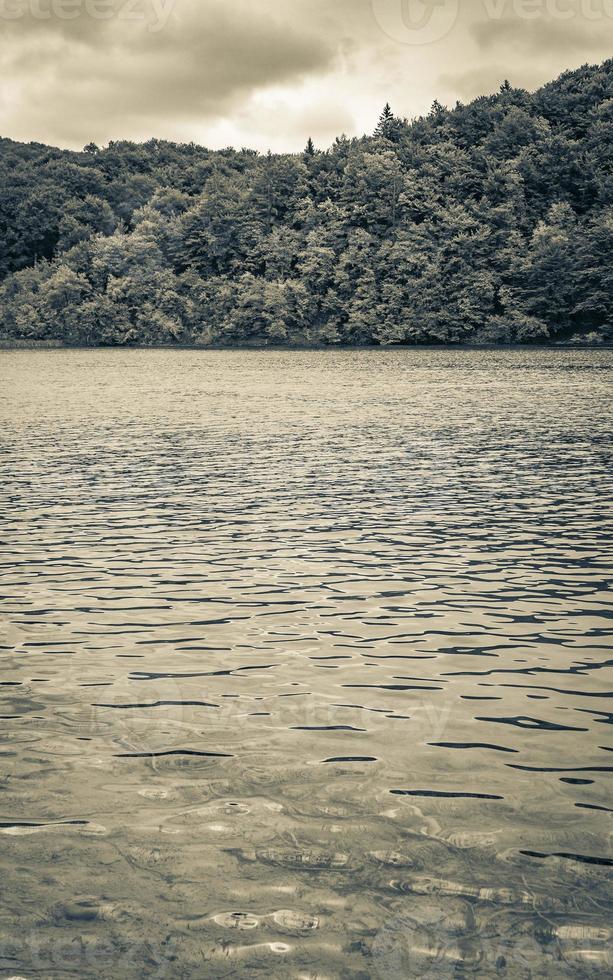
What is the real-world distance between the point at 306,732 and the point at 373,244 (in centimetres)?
14572

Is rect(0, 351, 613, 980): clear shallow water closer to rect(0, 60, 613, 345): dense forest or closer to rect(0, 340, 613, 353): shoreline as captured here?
rect(0, 340, 613, 353): shoreline

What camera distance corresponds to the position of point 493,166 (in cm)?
14062

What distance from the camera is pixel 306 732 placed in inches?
356

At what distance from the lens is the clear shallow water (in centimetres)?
594

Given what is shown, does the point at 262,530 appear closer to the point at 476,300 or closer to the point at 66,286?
the point at 476,300

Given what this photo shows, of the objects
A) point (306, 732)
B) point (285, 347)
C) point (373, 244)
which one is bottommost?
point (306, 732)

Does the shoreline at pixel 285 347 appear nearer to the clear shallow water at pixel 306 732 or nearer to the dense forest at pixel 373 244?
the dense forest at pixel 373 244

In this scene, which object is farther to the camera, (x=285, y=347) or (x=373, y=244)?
(x=285, y=347)

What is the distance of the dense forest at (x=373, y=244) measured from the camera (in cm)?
13050

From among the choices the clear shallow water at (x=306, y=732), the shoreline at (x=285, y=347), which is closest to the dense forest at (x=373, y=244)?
the shoreline at (x=285, y=347)

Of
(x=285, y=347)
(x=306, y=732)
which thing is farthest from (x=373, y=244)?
(x=306, y=732)

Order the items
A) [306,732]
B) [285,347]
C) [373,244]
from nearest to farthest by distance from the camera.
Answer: [306,732] < [373,244] < [285,347]

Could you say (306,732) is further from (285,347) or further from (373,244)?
(285,347)

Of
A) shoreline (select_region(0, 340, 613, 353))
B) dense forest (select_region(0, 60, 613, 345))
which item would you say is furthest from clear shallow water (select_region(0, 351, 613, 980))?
dense forest (select_region(0, 60, 613, 345))
